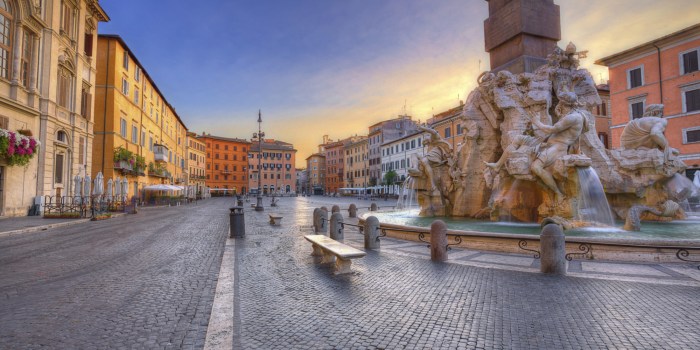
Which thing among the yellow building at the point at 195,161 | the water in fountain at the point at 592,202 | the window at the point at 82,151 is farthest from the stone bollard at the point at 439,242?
the yellow building at the point at 195,161

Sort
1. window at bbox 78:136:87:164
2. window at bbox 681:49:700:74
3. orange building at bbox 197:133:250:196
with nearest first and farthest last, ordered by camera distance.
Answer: window at bbox 78:136:87:164 < window at bbox 681:49:700:74 < orange building at bbox 197:133:250:196

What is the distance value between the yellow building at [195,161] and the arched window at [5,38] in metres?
52.0

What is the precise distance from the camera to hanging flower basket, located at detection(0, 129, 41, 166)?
1647 cm

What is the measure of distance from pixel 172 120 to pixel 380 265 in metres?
59.0

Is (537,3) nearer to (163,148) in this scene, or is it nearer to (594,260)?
(594,260)

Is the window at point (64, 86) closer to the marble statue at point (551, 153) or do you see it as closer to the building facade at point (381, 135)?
the marble statue at point (551, 153)

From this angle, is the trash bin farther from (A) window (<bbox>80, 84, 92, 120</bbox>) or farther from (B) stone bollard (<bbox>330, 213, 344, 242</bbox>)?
(A) window (<bbox>80, 84, 92, 120</bbox>)

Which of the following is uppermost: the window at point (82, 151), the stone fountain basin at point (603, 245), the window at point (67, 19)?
the window at point (67, 19)

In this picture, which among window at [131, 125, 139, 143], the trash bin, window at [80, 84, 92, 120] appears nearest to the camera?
the trash bin

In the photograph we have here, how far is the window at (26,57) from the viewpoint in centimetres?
1959

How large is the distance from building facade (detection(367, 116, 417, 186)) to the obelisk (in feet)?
203

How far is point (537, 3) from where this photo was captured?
13.0m

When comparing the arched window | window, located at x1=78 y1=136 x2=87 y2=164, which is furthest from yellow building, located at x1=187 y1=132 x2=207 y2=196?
the arched window

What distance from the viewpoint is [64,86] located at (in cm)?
2322
